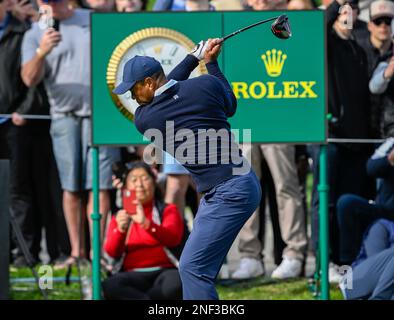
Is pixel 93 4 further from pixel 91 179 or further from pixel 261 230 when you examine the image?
pixel 261 230

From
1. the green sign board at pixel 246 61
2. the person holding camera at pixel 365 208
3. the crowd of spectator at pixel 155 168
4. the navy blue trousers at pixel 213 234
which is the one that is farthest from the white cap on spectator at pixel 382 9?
the navy blue trousers at pixel 213 234

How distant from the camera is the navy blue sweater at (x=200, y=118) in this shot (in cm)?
763

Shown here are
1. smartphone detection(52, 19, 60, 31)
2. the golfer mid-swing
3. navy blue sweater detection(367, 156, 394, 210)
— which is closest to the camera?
the golfer mid-swing

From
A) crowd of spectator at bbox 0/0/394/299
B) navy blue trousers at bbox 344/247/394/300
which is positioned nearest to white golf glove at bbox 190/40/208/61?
crowd of spectator at bbox 0/0/394/299

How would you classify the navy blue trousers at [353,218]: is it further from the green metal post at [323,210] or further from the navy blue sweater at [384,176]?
the green metal post at [323,210]

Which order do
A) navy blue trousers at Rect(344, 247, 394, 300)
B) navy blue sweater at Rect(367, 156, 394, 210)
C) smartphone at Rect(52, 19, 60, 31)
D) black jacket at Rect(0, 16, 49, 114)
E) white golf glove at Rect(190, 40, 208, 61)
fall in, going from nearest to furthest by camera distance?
white golf glove at Rect(190, 40, 208, 61), navy blue trousers at Rect(344, 247, 394, 300), navy blue sweater at Rect(367, 156, 394, 210), smartphone at Rect(52, 19, 60, 31), black jacket at Rect(0, 16, 49, 114)

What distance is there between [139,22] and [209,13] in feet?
1.71

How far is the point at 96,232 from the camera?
942cm

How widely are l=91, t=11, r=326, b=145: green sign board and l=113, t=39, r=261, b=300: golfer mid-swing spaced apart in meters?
1.54

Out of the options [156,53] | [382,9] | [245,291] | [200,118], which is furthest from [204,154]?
[382,9]

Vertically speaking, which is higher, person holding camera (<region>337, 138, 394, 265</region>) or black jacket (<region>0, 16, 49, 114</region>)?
black jacket (<region>0, 16, 49, 114</region>)

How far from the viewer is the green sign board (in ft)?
30.5

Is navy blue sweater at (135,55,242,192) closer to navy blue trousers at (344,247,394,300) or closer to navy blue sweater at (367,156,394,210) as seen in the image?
navy blue trousers at (344,247,394,300)
